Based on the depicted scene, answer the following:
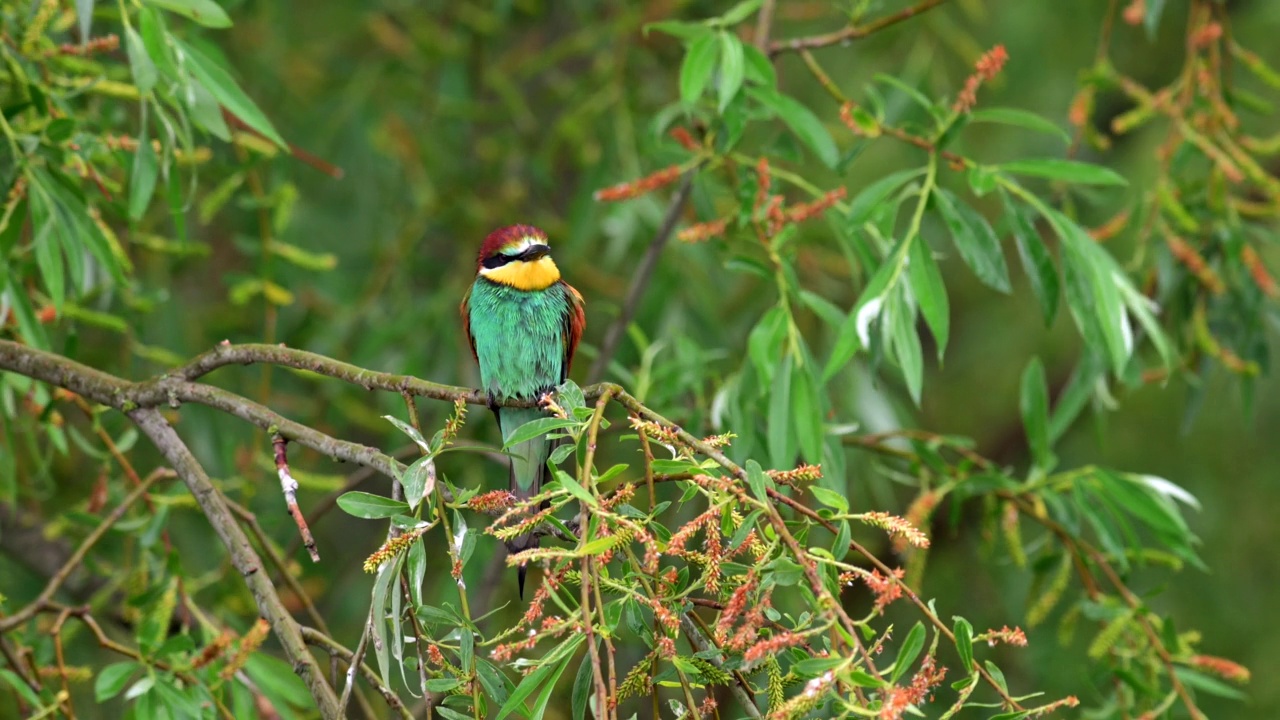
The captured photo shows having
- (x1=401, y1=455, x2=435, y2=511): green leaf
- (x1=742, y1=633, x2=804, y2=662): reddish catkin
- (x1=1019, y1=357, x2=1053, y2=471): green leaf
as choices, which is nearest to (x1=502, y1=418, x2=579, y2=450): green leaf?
(x1=401, y1=455, x2=435, y2=511): green leaf

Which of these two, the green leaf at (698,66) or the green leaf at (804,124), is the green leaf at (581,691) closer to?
the green leaf at (698,66)

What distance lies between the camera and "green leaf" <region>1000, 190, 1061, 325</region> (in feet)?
6.55

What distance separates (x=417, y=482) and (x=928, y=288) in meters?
0.86

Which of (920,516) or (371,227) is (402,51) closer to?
(371,227)

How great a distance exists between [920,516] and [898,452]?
26cm

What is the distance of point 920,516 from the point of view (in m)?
2.22

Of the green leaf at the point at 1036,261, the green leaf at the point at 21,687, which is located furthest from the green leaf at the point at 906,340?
the green leaf at the point at 21,687

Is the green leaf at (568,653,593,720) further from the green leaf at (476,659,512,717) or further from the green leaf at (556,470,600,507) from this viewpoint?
the green leaf at (556,470,600,507)

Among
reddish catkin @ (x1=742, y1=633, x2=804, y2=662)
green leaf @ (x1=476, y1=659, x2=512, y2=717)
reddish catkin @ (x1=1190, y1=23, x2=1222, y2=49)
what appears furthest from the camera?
reddish catkin @ (x1=1190, y1=23, x2=1222, y2=49)

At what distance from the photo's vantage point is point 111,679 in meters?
1.71

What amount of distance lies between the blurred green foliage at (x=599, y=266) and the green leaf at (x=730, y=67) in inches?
8.4

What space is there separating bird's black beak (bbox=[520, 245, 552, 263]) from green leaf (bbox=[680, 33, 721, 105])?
0.39 meters

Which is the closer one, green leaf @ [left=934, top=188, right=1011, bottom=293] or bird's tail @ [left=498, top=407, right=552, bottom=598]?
green leaf @ [left=934, top=188, right=1011, bottom=293]

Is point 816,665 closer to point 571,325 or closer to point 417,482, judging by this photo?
point 417,482
